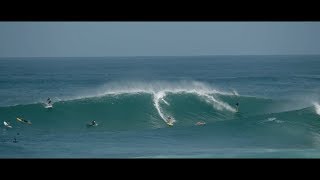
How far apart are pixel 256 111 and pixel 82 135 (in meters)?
4.04

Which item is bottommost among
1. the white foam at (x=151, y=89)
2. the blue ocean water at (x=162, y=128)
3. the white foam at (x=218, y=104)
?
the blue ocean water at (x=162, y=128)

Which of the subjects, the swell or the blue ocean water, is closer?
the blue ocean water

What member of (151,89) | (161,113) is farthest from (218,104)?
(151,89)

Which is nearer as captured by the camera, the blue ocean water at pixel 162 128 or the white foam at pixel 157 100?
the blue ocean water at pixel 162 128

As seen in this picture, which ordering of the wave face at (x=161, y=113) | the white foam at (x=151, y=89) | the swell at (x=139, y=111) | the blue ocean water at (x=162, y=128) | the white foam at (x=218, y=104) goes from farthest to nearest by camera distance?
the white foam at (x=151, y=89), the white foam at (x=218, y=104), the swell at (x=139, y=111), the wave face at (x=161, y=113), the blue ocean water at (x=162, y=128)

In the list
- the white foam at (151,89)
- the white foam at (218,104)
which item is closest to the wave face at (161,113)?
the white foam at (218,104)

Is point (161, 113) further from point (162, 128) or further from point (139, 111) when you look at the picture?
point (162, 128)

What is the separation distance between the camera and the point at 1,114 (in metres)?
9.45

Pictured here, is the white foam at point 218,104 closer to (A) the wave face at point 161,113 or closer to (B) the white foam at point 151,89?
(A) the wave face at point 161,113

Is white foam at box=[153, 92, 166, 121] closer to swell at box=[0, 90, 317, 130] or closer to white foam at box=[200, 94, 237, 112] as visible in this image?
swell at box=[0, 90, 317, 130]

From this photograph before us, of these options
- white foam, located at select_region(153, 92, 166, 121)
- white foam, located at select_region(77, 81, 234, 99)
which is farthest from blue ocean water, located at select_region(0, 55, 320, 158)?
white foam, located at select_region(77, 81, 234, 99)

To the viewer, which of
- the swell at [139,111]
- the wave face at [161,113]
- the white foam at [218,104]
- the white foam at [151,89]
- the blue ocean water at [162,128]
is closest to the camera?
the blue ocean water at [162,128]
